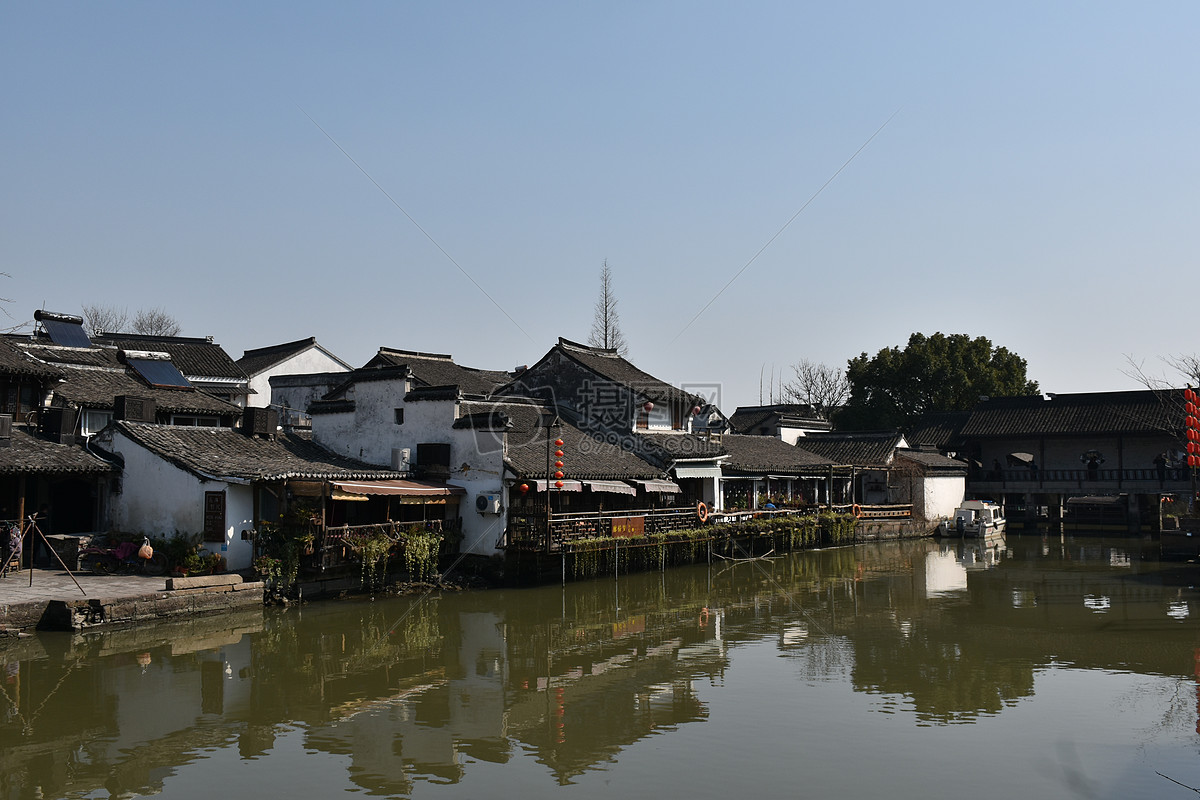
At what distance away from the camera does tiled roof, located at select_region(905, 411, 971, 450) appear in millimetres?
54656

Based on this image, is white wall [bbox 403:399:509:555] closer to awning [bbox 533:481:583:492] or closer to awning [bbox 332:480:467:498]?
awning [bbox 332:480:467:498]

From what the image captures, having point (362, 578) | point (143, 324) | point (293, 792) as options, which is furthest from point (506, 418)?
point (143, 324)

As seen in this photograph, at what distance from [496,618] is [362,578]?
4.26 m

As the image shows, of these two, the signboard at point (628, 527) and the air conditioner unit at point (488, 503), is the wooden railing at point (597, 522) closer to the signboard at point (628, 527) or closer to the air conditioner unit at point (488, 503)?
the signboard at point (628, 527)

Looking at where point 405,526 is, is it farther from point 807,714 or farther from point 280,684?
point 807,714

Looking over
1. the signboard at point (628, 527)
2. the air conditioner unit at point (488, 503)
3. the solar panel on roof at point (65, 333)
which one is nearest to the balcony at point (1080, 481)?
the signboard at point (628, 527)

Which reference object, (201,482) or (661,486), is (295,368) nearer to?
(661,486)

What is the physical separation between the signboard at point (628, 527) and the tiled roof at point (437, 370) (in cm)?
1493

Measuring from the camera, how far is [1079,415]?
168 feet

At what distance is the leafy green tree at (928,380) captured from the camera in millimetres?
61469

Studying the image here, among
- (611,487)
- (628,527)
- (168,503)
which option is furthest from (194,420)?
(628,527)

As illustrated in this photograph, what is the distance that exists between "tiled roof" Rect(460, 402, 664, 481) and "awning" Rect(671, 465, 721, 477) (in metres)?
1.58

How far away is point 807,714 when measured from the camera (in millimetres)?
13734

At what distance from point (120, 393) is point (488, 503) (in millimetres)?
12815
